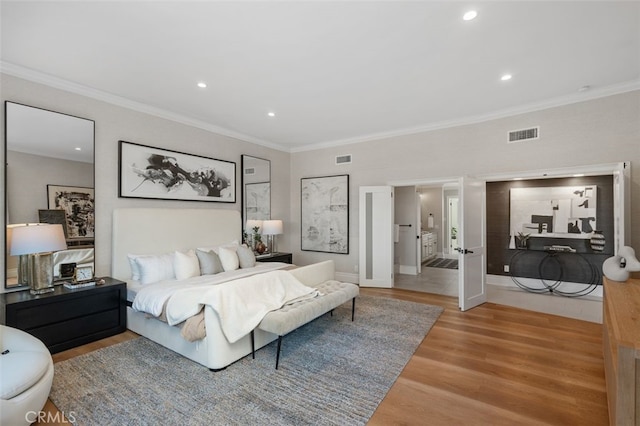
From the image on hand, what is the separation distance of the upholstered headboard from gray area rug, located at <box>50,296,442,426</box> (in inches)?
48.3

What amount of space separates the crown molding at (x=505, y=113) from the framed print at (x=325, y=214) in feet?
2.78

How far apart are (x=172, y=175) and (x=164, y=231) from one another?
928mm

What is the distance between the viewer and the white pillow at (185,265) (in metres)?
3.83

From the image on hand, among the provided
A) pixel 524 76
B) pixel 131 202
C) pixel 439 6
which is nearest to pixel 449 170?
pixel 524 76

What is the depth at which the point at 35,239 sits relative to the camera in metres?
2.87

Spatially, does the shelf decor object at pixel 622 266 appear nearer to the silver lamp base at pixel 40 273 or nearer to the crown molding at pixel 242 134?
the crown molding at pixel 242 134

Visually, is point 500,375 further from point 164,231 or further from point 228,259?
point 164,231

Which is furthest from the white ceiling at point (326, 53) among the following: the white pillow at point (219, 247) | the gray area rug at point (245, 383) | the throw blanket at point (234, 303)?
the gray area rug at point (245, 383)

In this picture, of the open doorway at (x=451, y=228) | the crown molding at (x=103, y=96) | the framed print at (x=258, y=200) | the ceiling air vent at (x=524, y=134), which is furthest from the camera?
the open doorway at (x=451, y=228)

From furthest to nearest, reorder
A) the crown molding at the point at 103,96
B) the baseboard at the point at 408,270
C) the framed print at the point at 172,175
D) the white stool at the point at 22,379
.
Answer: the baseboard at the point at 408,270 < the framed print at the point at 172,175 < the crown molding at the point at 103,96 < the white stool at the point at 22,379

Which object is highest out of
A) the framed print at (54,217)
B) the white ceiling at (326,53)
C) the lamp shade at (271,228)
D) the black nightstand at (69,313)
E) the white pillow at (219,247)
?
the white ceiling at (326,53)

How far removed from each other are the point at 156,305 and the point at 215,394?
1194 mm

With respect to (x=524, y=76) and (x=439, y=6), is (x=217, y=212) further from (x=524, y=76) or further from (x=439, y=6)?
(x=524, y=76)

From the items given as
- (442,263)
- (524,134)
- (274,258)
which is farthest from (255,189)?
(442,263)
